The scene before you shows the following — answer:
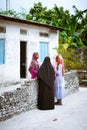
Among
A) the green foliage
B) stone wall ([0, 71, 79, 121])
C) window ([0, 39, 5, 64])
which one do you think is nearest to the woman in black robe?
stone wall ([0, 71, 79, 121])

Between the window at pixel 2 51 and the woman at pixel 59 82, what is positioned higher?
the window at pixel 2 51

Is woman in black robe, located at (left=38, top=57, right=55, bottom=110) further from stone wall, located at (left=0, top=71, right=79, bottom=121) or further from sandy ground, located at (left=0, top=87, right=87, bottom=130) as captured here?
sandy ground, located at (left=0, top=87, right=87, bottom=130)

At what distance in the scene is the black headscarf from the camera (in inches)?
405

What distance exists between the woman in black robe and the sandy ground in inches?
10.5

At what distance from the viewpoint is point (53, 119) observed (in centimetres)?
890

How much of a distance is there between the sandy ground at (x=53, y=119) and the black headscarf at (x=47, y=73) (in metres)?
0.88

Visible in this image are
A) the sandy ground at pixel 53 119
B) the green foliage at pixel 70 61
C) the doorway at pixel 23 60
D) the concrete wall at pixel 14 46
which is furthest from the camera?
the green foliage at pixel 70 61

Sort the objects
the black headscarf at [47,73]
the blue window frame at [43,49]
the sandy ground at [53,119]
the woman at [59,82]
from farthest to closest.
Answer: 1. the blue window frame at [43,49]
2. the woman at [59,82]
3. the black headscarf at [47,73]
4. the sandy ground at [53,119]

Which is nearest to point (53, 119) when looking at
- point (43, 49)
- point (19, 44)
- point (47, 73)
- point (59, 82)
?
point (47, 73)

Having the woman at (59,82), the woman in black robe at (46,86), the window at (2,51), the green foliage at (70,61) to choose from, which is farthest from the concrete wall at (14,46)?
the woman in black robe at (46,86)

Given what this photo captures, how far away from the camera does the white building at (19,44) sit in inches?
637

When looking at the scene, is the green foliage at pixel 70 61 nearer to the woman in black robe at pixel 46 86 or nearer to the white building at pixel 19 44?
the white building at pixel 19 44

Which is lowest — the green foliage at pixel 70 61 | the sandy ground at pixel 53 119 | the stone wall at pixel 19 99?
the sandy ground at pixel 53 119

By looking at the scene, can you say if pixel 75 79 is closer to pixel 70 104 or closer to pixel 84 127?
pixel 70 104
